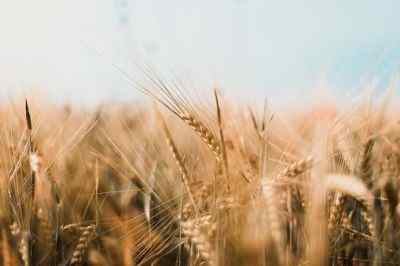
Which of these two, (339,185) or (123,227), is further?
(123,227)

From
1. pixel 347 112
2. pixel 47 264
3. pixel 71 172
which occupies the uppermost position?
pixel 347 112

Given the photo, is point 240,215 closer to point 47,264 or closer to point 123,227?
point 123,227

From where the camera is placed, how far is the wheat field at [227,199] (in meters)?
0.66

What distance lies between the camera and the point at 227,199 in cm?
71

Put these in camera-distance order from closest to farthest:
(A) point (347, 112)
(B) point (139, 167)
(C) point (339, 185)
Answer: (C) point (339, 185)
(A) point (347, 112)
(B) point (139, 167)

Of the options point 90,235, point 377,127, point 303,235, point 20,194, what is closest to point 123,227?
point 90,235

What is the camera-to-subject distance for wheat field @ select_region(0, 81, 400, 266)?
66cm

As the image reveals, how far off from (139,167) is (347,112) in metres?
0.37

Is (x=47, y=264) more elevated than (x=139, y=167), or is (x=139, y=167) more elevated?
(x=139, y=167)

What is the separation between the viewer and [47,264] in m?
0.86

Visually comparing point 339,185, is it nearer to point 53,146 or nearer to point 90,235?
point 90,235

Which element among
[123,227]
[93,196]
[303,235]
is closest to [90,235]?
[123,227]

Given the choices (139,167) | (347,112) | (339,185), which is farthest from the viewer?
(139,167)

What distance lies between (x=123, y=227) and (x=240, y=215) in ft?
0.75
